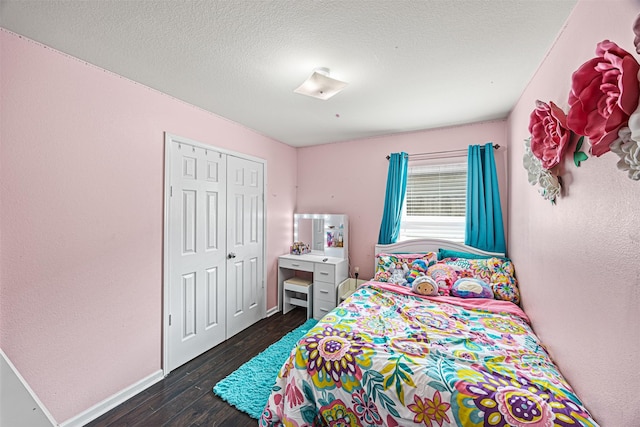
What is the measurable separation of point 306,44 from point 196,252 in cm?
208

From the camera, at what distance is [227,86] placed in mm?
A: 2148

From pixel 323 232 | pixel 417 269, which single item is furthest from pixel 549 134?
pixel 323 232

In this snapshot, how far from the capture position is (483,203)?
2.85 m

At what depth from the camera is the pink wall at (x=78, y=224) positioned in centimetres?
151

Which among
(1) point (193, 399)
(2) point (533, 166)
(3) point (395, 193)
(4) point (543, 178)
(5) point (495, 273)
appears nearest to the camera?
(4) point (543, 178)

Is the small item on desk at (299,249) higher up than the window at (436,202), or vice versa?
the window at (436,202)

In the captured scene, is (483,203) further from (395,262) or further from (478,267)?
(395,262)

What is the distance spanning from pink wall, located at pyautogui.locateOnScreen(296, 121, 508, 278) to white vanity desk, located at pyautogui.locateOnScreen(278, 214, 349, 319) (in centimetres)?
17

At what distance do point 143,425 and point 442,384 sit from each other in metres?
1.98

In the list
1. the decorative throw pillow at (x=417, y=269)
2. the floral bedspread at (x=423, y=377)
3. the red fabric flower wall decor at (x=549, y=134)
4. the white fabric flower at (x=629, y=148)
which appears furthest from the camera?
the decorative throw pillow at (x=417, y=269)

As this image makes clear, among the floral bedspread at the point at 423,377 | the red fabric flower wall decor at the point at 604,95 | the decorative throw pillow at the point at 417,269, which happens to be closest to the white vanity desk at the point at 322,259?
the decorative throw pillow at the point at 417,269

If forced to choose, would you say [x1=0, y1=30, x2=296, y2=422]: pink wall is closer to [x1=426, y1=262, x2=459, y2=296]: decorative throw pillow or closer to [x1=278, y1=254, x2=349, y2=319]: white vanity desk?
[x1=278, y1=254, x2=349, y2=319]: white vanity desk

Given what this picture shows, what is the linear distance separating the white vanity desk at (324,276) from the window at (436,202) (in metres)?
0.92

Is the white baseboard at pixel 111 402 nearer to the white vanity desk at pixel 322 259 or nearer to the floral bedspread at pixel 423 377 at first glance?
the floral bedspread at pixel 423 377
